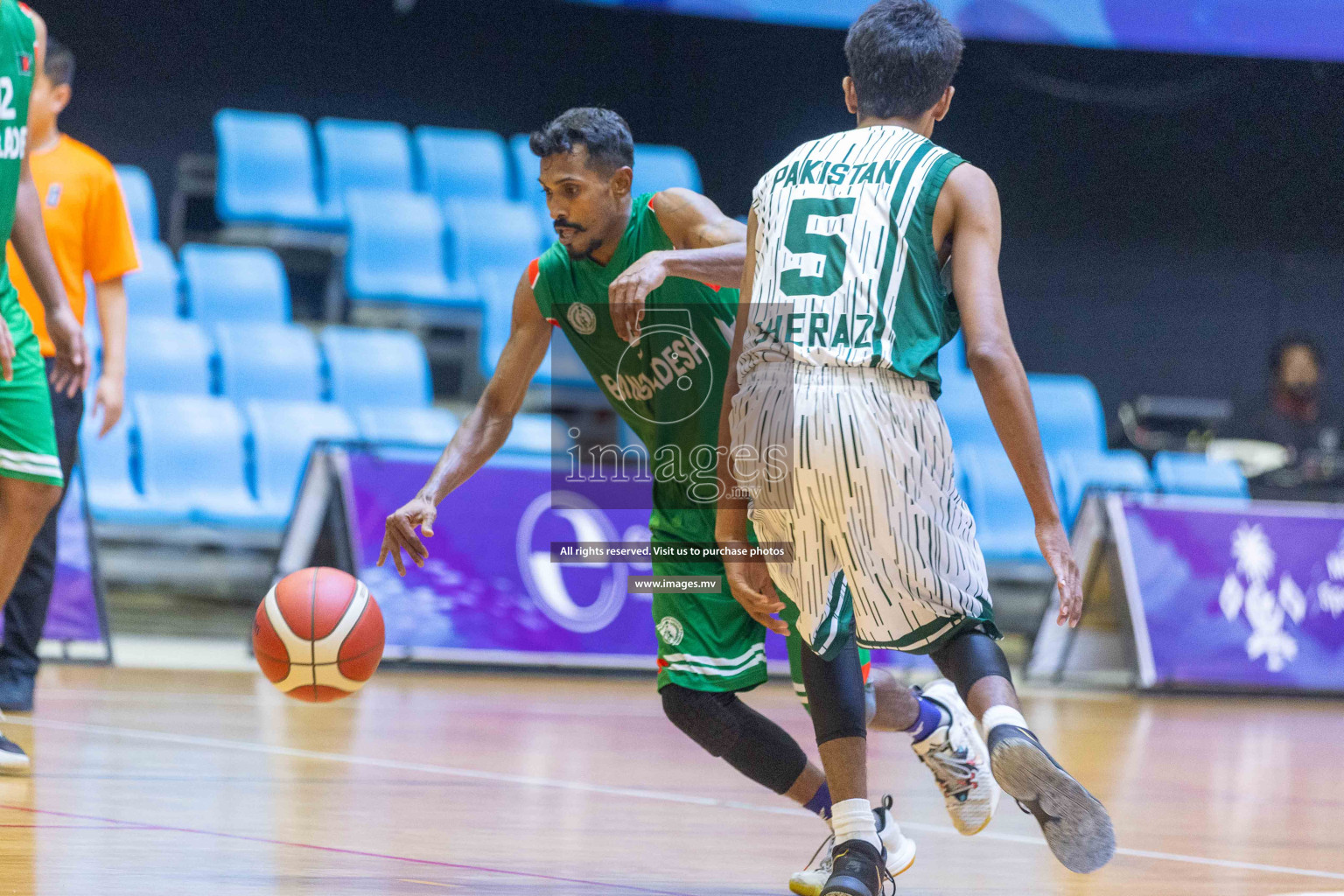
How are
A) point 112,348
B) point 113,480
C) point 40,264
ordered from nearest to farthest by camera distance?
point 40,264 < point 112,348 < point 113,480

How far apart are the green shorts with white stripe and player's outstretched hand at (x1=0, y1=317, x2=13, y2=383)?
0.77 feet

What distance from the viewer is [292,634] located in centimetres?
394

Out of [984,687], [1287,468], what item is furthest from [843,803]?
[1287,468]

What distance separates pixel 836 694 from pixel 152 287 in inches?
344

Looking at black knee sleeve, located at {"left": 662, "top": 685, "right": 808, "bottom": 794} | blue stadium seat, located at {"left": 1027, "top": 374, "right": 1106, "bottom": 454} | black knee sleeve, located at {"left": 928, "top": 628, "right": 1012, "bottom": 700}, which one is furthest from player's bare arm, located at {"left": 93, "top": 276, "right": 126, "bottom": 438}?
blue stadium seat, located at {"left": 1027, "top": 374, "right": 1106, "bottom": 454}

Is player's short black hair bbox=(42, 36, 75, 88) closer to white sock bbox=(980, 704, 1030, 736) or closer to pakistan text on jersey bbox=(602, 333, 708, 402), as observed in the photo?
pakistan text on jersey bbox=(602, 333, 708, 402)

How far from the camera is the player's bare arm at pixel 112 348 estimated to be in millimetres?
5680

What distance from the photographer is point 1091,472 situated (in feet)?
36.4

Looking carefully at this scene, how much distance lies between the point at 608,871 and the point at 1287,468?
898cm

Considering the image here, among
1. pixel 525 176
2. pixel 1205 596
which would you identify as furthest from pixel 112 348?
pixel 525 176

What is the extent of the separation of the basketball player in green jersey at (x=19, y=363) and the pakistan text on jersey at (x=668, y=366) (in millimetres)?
1543

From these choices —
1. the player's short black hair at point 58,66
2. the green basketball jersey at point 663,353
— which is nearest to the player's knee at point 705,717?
the green basketball jersey at point 663,353

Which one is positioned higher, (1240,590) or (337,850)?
(337,850)

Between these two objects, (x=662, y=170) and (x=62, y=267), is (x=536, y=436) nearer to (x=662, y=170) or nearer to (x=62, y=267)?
(x=662, y=170)
